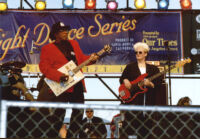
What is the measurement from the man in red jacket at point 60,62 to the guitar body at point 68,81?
0.04m

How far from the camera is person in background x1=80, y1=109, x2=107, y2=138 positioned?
645cm

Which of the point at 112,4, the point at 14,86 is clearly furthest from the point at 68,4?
the point at 14,86

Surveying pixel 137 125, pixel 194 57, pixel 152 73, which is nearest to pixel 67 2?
pixel 194 57

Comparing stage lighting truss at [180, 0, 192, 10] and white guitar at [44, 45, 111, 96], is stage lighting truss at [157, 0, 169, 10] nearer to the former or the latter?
stage lighting truss at [180, 0, 192, 10]

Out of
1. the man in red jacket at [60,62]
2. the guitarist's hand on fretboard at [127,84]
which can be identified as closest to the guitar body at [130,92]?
the guitarist's hand on fretboard at [127,84]

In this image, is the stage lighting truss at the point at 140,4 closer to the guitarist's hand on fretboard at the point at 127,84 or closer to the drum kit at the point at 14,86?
the drum kit at the point at 14,86

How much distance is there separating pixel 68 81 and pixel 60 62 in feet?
1.00

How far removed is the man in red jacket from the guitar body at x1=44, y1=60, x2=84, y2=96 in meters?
0.04

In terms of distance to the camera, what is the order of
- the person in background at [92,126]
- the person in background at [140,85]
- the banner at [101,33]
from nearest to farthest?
the person in background at [140,85] → the person in background at [92,126] → the banner at [101,33]

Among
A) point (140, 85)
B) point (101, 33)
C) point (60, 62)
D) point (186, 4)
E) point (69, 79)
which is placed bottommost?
point (140, 85)

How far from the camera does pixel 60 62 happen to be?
505cm

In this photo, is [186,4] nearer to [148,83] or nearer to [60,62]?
[148,83]

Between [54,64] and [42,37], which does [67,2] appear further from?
[54,64]

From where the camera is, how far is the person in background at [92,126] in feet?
21.1
